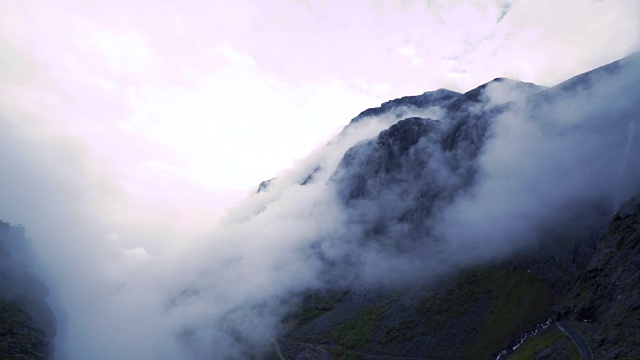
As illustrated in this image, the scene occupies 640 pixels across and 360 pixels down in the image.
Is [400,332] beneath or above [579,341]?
above

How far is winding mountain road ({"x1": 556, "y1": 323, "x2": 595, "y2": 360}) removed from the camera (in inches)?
4028

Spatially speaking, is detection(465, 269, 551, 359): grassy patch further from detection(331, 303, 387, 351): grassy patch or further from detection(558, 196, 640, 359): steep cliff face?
detection(331, 303, 387, 351): grassy patch

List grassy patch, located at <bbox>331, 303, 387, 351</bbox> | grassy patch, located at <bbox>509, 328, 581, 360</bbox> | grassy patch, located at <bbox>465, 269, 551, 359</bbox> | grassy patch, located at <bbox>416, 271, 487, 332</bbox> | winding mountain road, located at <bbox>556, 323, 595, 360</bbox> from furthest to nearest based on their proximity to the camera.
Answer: grassy patch, located at <bbox>331, 303, 387, 351</bbox> < grassy patch, located at <bbox>416, 271, 487, 332</bbox> < grassy patch, located at <bbox>465, 269, 551, 359</bbox> < grassy patch, located at <bbox>509, 328, 581, 360</bbox> < winding mountain road, located at <bbox>556, 323, 595, 360</bbox>

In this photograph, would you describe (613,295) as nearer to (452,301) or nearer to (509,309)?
(509,309)

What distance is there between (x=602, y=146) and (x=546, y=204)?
39391 mm

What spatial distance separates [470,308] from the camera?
6654 inches

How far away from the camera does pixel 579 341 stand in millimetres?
112375

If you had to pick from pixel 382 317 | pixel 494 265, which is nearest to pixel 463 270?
pixel 494 265

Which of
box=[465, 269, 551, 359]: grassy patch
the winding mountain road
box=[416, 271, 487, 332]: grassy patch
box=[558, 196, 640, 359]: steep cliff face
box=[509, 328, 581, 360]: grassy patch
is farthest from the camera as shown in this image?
box=[416, 271, 487, 332]: grassy patch

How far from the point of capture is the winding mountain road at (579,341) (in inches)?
4028

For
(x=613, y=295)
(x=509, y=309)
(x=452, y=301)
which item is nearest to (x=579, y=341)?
(x=613, y=295)

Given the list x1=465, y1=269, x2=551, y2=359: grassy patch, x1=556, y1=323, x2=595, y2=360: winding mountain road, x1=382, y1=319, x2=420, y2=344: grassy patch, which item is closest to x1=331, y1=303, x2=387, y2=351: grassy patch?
x1=382, y1=319, x2=420, y2=344: grassy patch

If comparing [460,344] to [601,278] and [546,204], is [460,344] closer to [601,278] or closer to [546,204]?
[601,278]

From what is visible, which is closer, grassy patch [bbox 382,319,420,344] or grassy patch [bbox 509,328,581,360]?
grassy patch [bbox 509,328,581,360]
